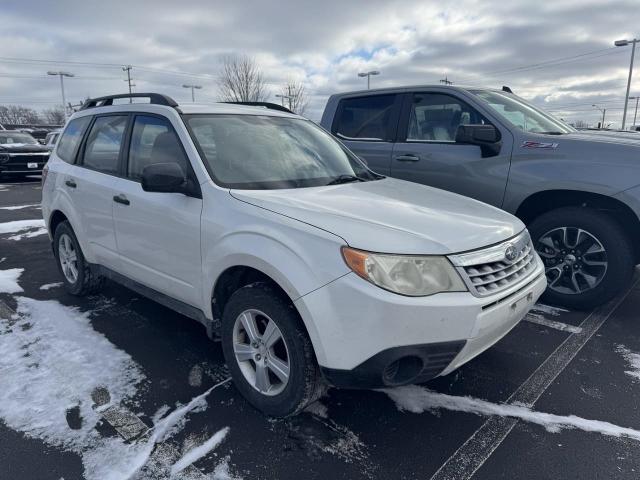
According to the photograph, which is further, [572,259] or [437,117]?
[437,117]

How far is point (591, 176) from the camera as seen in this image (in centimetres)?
388

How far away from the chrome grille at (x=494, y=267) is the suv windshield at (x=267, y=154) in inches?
48.5

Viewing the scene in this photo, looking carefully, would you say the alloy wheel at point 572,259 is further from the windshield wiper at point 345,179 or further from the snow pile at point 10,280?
the snow pile at point 10,280

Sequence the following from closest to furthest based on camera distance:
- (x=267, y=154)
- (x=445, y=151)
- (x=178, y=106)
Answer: (x=267, y=154), (x=178, y=106), (x=445, y=151)

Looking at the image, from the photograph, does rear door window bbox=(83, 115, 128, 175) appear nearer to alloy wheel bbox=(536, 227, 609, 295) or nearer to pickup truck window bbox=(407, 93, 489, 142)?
pickup truck window bbox=(407, 93, 489, 142)

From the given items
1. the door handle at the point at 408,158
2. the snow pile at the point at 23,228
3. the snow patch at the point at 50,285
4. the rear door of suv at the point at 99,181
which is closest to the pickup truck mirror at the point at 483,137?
the door handle at the point at 408,158

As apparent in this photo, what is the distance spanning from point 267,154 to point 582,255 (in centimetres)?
291

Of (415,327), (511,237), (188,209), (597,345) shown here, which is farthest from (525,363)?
(188,209)

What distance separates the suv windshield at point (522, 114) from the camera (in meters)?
4.55

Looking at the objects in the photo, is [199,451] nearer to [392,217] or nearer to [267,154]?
[392,217]

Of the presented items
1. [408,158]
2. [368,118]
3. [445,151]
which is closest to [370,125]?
[368,118]

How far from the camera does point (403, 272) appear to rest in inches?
86.4

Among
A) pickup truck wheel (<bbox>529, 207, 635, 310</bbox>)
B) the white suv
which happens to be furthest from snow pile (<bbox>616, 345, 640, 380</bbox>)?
the white suv

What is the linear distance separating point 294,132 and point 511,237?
6.10 feet
